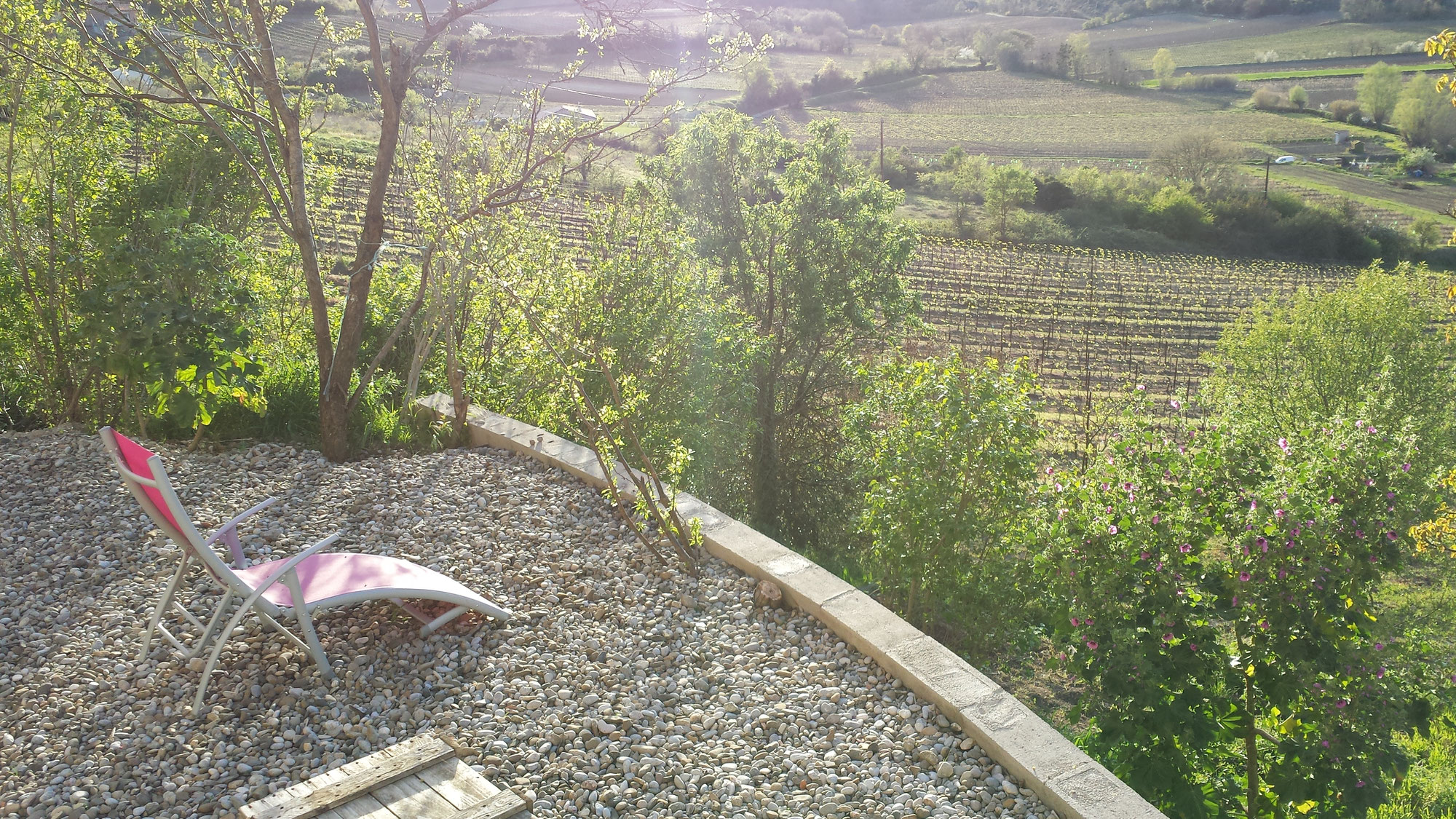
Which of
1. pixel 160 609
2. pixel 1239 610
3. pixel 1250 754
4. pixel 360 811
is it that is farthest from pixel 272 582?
pixel 1250 754

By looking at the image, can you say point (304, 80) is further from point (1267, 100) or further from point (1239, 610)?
point (1267, 100)

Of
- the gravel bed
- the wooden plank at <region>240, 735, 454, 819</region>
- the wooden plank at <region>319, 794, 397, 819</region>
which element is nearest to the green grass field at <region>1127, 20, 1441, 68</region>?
the gravel bed

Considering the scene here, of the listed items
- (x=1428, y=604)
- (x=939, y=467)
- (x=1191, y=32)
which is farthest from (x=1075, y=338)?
(x=1191, y=32)

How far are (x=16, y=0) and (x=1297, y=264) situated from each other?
4588 cm

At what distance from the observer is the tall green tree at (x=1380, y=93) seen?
65.1m

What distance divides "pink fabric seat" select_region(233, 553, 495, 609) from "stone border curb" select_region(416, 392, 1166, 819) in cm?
119

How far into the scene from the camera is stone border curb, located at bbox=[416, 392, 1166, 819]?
8.84ft

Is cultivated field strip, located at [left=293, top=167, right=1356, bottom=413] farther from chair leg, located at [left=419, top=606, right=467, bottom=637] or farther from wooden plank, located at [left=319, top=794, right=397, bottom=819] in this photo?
wooden plank, located at [left=319, top=794, right=397, bottom=819]

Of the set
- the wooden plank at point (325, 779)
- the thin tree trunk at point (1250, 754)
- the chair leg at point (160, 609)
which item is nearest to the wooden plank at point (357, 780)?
the wooden plank at point (325, 779)

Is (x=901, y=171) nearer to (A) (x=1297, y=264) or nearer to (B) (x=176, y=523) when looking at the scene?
(A) (x=1297, y=264)

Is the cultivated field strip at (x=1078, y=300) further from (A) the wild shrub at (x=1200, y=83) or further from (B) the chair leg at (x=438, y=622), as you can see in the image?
(A) the wild shrub at (x=1200, y=83)

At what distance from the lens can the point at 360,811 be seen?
8.42 feet

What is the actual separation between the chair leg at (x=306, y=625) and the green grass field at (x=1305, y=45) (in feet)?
296

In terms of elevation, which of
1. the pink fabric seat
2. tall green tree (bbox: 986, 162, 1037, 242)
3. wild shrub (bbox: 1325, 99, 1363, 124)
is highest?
wild shrub (bbox: 1325, 99, 1363, 124)
